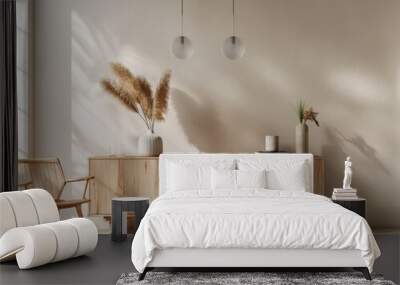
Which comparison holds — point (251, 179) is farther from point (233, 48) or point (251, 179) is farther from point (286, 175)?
point (233, 48)

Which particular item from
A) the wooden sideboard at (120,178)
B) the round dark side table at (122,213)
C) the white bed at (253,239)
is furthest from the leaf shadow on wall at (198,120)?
the white bed at (253,239)

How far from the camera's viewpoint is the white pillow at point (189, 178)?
6457mm

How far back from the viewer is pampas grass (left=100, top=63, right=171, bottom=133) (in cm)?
747

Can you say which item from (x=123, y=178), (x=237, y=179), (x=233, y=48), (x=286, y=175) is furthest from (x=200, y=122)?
(x=286, y=175)

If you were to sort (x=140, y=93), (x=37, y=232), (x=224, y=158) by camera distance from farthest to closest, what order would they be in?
(x=140, y=93) < (x=224, y=158) < (x=37, y=232)

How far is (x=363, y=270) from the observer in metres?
4.60

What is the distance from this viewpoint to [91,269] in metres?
4.98

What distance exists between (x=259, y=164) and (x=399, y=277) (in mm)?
2465

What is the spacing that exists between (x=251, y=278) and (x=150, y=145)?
3019 millimetres

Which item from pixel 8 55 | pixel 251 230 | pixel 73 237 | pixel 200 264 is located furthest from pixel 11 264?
pixel 8 55

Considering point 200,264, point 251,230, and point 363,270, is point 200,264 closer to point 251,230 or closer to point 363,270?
point 251,230

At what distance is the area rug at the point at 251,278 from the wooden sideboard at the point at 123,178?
2422mm

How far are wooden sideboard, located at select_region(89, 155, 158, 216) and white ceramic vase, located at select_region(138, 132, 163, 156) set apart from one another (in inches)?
4.2

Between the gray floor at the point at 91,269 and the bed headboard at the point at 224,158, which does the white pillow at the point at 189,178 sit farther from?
the gray floor at the point at 91,269
